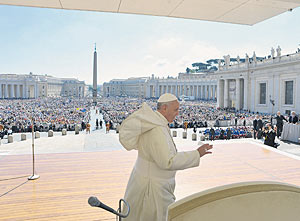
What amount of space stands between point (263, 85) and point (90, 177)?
128ft

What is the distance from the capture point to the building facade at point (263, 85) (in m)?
31.6

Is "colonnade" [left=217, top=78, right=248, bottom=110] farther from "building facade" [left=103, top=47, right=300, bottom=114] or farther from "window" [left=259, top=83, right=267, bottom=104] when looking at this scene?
"window" [left=259, top=83, right=267, bottom=104]

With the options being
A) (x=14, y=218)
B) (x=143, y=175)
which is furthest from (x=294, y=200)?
(x=14, y=218)

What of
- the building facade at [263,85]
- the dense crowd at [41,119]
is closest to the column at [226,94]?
the building facade at [263,85]

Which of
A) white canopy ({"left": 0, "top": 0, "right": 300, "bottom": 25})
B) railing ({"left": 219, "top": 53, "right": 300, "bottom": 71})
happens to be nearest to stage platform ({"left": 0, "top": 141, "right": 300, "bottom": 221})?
white canopy ({"left": 0, "top": 0, "right": 300, "bottom": 25})

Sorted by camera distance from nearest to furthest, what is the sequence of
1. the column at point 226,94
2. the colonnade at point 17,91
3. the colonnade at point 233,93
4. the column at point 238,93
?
1. the colonnade at point 233,93
2. the column at point 238,93
3. the column at point 226,94
4. the colonnade at point 17,91

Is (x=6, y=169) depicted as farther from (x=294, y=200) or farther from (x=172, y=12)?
(x=294, y=200)

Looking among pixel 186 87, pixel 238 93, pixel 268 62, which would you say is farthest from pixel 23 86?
pixel 268 62

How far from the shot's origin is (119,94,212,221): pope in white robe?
1.77 meters

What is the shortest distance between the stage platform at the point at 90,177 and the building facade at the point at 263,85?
2801cm

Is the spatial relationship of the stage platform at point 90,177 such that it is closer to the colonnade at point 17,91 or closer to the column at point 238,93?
the column at point 238,93

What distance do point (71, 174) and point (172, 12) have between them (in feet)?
12.8

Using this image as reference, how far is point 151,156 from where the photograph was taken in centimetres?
184

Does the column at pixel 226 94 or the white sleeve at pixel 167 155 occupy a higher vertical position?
the column at pixel 226 94
